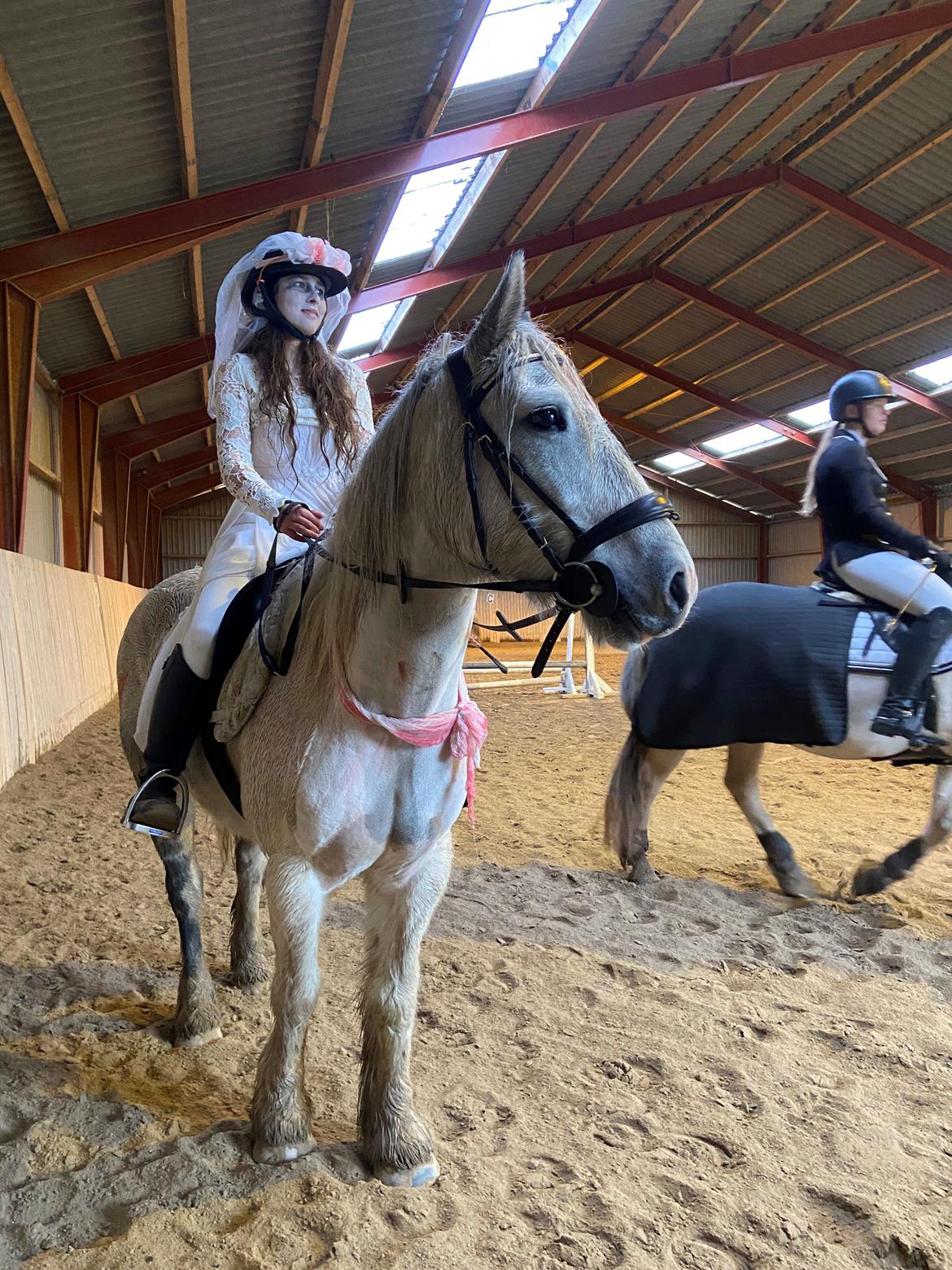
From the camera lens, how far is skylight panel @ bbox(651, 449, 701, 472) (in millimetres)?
26617

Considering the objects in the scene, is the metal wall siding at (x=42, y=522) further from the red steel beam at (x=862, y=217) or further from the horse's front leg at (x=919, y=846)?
the red steel beam at (x=862, y=217)

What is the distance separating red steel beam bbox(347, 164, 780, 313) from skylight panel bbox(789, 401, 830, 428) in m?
7.83

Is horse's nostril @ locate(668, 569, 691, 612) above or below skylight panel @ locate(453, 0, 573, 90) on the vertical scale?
below

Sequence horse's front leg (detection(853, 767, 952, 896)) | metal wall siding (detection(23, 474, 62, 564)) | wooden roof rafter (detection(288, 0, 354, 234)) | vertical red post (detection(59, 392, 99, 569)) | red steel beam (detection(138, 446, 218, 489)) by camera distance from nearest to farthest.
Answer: horse's front leg (detection(853, 767, 952, 896)), wooden roof rafter (detection(288, 0, 354, 234)), metal wall siding (detection(23, 474, 62, 564)), vertical red post (detection(59, 392, 99, 569)), red steel beam (detection(138, 446, 218, 489))

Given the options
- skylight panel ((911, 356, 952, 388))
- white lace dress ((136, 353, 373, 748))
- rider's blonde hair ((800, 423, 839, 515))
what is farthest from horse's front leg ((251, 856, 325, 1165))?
skylight panel ((911, 356, 952, 388))

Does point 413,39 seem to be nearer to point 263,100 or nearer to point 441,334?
point 263,100

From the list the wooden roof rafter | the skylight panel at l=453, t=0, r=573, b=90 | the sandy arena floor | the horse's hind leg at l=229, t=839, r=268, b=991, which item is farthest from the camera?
the skylight panel at l=453, t=0, r=573, b=90

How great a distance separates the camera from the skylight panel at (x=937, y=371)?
52.6ft

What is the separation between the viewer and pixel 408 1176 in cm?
200

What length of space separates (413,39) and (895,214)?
363 inches

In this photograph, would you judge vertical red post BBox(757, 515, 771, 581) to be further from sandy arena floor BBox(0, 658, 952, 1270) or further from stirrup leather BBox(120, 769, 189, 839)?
stirrup leather BBox(120, 769, 189, 839)

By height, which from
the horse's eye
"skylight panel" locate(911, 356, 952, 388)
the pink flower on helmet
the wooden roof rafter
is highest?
the wooden roof rafter

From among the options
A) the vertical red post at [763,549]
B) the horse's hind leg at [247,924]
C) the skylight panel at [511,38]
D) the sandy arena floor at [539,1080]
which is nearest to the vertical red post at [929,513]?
the vertical red post at [763,549]

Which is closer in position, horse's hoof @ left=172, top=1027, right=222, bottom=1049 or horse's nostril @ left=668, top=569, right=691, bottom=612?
horse's nostril @ left=668, top=569, right=691, bottom=612
